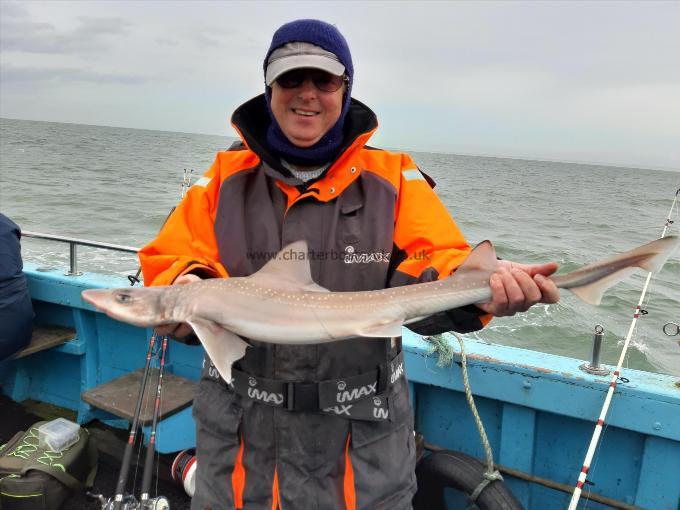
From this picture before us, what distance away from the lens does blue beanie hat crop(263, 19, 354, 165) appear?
2.53 m

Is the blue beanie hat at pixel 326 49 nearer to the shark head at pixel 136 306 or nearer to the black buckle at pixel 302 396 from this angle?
the shark head at pixel 136 306

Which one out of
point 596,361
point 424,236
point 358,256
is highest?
point 424,236

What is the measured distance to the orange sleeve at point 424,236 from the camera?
7.97 ft

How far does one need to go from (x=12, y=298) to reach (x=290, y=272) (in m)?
3.68

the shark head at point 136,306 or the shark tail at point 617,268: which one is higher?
the shark tail at point 617,268

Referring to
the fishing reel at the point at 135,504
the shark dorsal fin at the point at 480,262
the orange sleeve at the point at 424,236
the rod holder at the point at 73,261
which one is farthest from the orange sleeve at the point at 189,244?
the rod holder at the point at 73,261

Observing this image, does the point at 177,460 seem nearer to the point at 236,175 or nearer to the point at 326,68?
the point at 236,175

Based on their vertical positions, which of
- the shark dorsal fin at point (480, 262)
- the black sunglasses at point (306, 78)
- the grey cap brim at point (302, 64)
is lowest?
the shark dorsal fin at point (480, 262)

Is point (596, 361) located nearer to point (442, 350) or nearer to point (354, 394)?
point (442, 350)

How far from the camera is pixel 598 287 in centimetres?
227

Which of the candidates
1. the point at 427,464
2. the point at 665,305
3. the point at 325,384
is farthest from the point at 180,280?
the point at 665,305

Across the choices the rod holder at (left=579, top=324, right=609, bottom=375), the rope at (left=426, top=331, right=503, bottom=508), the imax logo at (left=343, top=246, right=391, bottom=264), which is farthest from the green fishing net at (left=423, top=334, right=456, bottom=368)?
the imax logo at (left=343, top=246, right=391, bottom=264)

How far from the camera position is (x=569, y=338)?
34.7 ft

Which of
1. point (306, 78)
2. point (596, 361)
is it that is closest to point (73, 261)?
point (306, 78)
